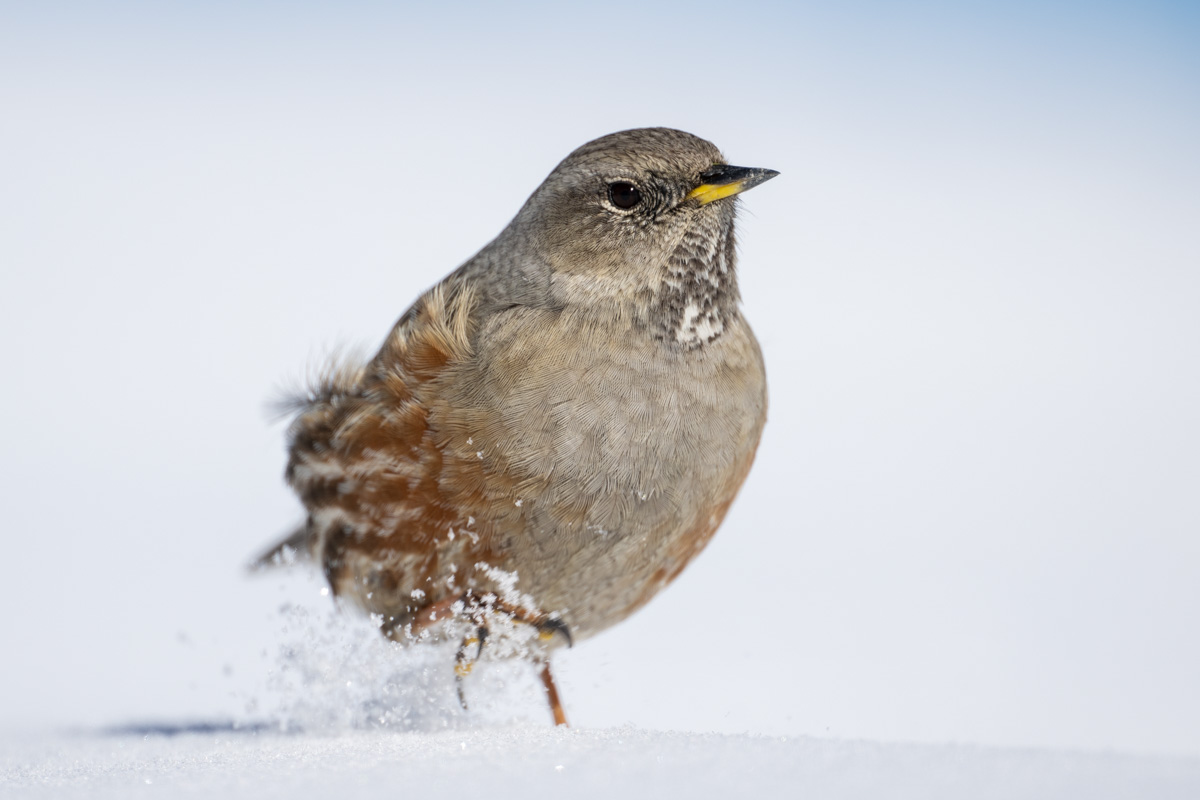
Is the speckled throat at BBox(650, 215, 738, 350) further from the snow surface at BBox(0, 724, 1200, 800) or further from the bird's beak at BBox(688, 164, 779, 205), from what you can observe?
the snow surface at BBox(0, 724, 1200, 800)

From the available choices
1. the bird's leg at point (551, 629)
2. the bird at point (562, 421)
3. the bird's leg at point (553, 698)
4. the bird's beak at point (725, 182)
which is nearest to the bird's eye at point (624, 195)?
the bird at point (562, 421)

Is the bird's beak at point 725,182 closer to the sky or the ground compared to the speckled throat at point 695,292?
closer to the sky

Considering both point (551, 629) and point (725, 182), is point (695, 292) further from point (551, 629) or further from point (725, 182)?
point (551, 629)

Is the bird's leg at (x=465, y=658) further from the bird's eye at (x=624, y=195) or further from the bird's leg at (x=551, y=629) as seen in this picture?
the bird's eye at (x=624, y=195)

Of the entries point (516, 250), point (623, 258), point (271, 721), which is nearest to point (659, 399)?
point (623, 258)

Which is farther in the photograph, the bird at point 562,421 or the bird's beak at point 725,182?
the bird's beak at point 725,182

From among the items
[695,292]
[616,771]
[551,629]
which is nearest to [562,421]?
[695,292]

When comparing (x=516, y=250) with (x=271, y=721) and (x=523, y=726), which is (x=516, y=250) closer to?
(x=523, y=726)
